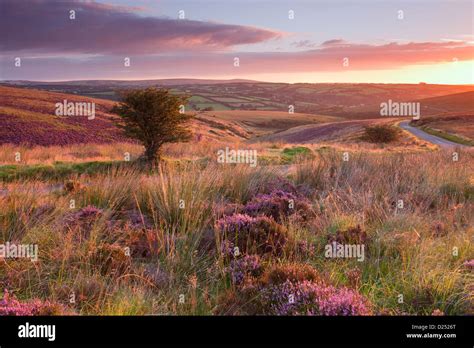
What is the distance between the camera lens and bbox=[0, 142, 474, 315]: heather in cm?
449

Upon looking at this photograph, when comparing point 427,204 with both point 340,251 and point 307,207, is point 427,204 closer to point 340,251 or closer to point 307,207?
point 307,207

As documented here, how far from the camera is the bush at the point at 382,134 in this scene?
166 feet

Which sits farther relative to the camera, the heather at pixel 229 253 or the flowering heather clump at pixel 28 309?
the heather at pixel 229 253

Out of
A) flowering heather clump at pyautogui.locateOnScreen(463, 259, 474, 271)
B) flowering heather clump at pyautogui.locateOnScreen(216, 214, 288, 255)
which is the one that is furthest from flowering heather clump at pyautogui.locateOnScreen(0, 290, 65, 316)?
flowering heather clump at pyautogui.locateOnScreen(463, 259, 474, 271)

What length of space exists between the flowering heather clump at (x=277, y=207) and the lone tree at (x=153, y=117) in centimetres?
1409

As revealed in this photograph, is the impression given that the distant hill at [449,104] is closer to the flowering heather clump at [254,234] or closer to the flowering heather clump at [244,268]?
the flowering heather clump at [254,234]

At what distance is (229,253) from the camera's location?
5773mm

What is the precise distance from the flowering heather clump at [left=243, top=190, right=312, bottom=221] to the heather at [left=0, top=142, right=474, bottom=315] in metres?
0.03

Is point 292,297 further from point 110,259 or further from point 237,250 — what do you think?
point 110,259

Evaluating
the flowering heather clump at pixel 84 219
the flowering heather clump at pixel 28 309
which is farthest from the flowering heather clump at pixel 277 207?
the flowering heather clump at pixel 28 309

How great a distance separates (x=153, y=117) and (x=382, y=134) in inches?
1417

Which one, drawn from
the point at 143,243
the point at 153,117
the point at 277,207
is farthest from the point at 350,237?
the point at 153,117

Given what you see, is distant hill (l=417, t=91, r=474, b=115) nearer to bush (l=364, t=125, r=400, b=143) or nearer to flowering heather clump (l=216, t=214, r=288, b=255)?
bush (l=364, t=125, r=400, b=143)
